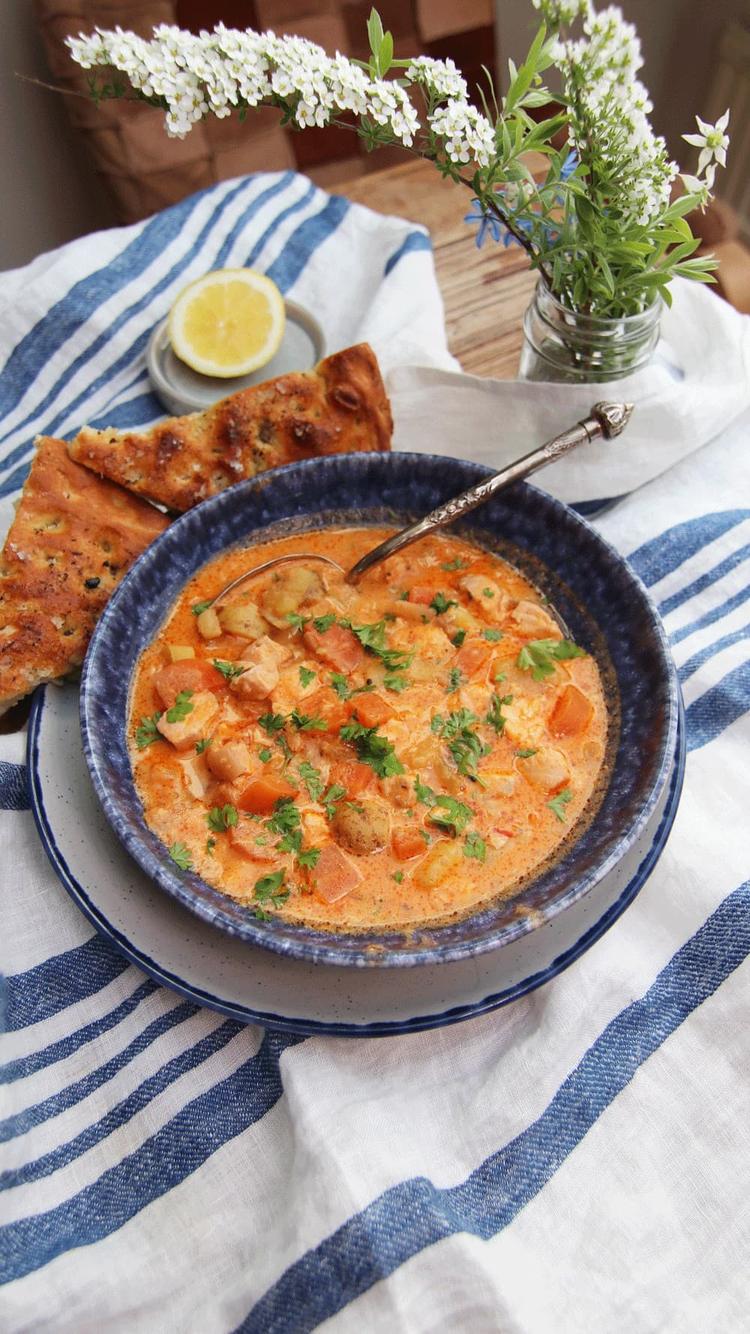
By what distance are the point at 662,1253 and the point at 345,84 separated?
8.80 feet

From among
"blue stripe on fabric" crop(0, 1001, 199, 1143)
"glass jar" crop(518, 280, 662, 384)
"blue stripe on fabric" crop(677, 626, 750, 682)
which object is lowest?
"blue stripe on fabric" crop(0, 1001, 199, 1143)

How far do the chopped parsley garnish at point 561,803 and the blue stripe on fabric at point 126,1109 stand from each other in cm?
92

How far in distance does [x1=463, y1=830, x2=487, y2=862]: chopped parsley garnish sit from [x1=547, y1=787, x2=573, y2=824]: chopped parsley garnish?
20 centimetres

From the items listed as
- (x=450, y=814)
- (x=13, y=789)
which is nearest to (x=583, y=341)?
(x=450, y=814)

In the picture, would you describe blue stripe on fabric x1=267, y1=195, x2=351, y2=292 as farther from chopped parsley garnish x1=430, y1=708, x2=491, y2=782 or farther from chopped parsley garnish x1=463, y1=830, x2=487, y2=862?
chopped parsley garnish x1=463, y1=830, x2=487, y2=862

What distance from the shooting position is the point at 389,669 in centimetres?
291

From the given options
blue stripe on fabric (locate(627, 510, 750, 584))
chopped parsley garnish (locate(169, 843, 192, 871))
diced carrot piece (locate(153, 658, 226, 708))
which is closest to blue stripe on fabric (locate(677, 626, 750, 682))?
blue stripe on fabric (locate(627, 510, 750, 584))

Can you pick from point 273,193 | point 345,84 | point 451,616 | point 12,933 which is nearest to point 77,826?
point 12,933

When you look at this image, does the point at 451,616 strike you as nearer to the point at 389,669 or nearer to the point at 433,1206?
the point at 389,669

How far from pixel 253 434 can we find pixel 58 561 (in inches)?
27.2

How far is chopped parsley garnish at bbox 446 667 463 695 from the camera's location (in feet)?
9.42

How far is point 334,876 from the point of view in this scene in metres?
2.54

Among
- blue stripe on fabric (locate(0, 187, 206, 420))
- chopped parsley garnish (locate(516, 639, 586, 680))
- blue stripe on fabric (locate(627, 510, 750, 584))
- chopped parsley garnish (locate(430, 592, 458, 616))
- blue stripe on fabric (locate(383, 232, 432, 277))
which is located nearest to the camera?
chopped parsley garnish (locate(516, 639, 586, 680))

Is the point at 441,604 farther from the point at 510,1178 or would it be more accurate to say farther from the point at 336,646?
the point at 510,1178
